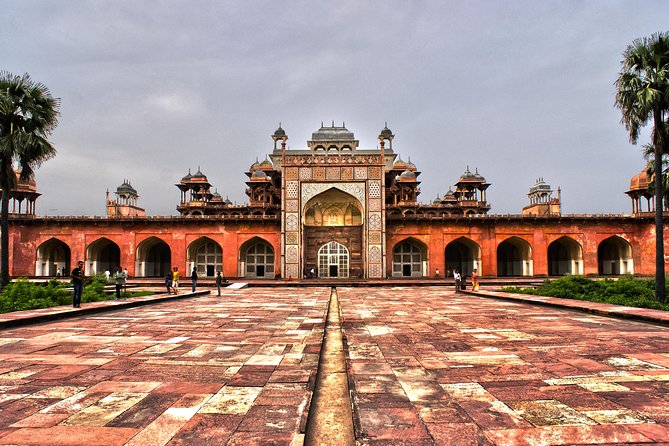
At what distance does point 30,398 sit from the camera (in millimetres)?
Answer: 3252

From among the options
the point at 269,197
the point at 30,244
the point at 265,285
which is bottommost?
the point at 265,285

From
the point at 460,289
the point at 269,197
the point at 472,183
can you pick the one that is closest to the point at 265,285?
the point at 460,289

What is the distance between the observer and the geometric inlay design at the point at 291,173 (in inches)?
1044

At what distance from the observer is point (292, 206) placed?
2630 centimetres

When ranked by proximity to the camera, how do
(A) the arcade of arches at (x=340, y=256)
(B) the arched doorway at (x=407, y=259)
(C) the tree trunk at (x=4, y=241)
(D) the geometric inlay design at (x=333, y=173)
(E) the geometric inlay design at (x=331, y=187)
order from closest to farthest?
(C) the tree trunk at (x=4, y=241)
(E) the geometric inlay design at (x=331, y=187)
(D) the geometric inlay design at (x=333, y=173)
(A) the arcade of arches at (x=340, y=256)
(B) the arched doorway at (x=407, y=259)

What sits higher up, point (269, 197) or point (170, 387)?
point (269, 197)

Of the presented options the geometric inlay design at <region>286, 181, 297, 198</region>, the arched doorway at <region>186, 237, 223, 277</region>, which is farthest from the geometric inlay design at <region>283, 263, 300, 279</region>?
the arched doorway at <region>186, 237, 223, 277</region>

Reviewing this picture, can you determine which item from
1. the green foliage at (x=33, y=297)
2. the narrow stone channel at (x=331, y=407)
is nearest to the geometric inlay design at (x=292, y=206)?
the green foliage at (x=33, y=297)

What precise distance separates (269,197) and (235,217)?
7659 millimetres

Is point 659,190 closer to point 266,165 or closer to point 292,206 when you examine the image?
point 292,206

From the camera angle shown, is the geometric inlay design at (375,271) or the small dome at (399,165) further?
the small dome at (399,165)

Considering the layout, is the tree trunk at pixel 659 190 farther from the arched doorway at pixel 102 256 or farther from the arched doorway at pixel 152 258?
the arched doorway at pixel 102 256

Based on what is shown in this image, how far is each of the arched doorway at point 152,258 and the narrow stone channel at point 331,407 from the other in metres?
25.9

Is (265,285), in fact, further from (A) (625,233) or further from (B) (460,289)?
(A) (625,233)
